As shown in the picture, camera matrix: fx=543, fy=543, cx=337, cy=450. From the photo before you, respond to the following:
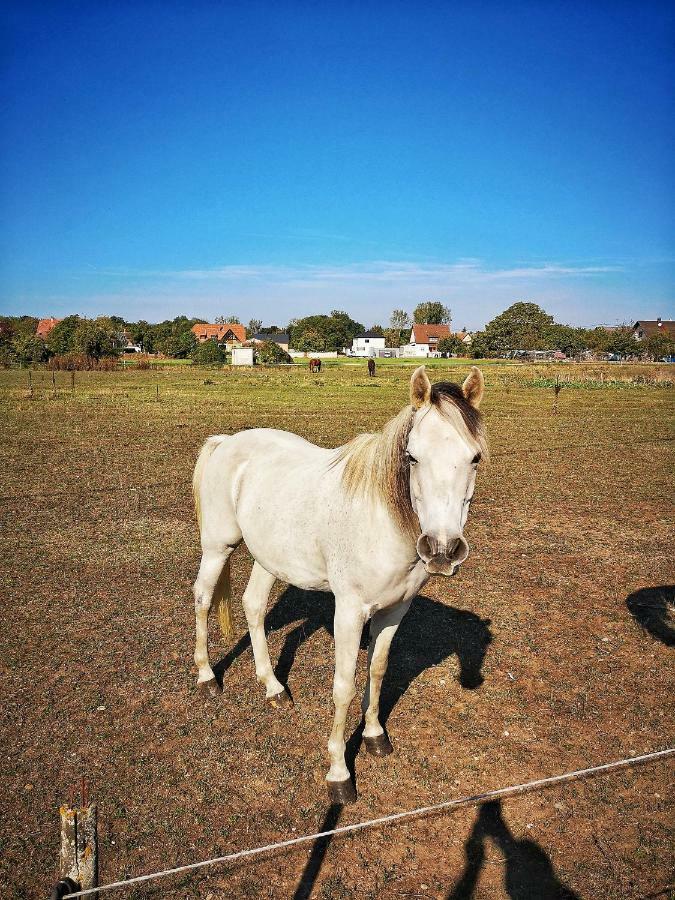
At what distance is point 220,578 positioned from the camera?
5.11 m

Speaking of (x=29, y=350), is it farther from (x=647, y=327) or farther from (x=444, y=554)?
(x=647, y=327)

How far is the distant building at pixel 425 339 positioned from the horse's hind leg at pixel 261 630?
412 feet

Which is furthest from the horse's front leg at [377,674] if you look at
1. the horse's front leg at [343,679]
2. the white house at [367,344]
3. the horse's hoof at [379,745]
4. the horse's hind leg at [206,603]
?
the white house at [367,344]

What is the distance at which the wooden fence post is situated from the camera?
1.94 meters

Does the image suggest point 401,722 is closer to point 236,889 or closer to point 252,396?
point 236,889

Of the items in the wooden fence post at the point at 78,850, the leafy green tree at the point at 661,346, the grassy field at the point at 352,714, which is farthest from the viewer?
the leafy green tree at the point at 661,346

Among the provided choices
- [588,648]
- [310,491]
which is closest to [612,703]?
[588,648]

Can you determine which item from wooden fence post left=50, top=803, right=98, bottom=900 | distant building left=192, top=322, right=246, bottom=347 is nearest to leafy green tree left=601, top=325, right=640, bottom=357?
distant building left=192, top=322, right=246, bottom=347

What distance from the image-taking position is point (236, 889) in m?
3.03

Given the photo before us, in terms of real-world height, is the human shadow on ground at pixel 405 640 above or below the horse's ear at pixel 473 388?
below

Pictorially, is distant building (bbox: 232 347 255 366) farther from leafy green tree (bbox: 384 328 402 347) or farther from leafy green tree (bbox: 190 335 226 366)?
leafy green tree (bbox: 384 328 402 347)

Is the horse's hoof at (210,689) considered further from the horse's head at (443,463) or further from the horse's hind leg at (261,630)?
the horse's head at (443,463)

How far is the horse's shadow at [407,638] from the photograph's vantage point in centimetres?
513

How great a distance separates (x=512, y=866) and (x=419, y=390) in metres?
2.84
